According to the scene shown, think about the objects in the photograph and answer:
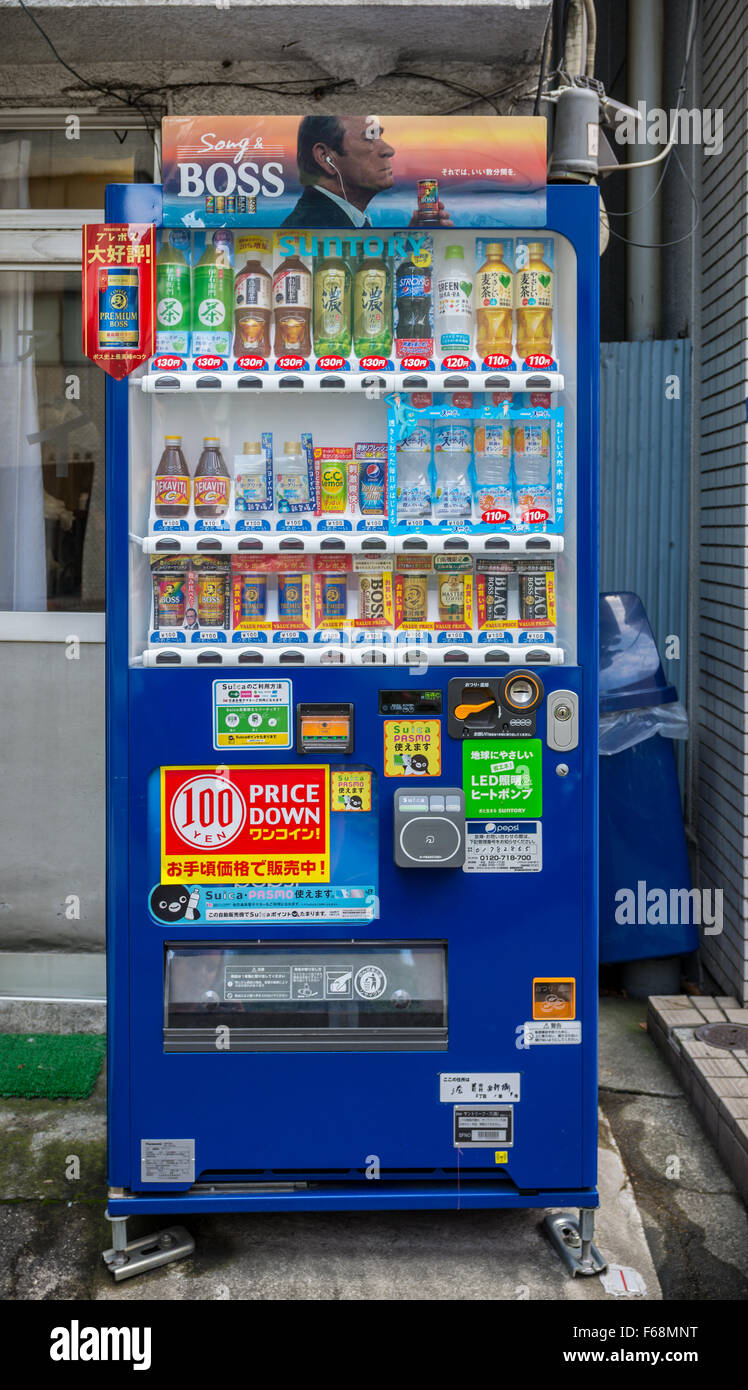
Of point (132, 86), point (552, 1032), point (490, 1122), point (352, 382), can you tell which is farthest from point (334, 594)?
point (132, 86)

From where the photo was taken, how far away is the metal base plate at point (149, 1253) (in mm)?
2896

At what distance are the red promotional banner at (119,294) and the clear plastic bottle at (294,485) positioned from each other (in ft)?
1.48

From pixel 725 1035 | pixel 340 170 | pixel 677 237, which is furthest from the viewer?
pixel 677 237

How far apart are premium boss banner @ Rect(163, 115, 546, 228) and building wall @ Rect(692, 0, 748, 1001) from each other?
183 cm

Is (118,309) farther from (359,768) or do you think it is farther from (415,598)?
(359,768)

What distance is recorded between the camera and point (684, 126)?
5.08m

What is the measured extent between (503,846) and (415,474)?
101 centimetres

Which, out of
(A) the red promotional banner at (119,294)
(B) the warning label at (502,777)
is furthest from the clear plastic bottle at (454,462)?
(A) the red promotional banner at (119,294)

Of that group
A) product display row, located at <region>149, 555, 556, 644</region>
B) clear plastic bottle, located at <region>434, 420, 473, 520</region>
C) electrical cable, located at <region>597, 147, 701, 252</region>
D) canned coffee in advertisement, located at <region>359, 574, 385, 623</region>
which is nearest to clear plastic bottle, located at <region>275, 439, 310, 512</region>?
product display row, located at <region>149, 555, 556, 644</region>

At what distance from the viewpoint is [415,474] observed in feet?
9.91
